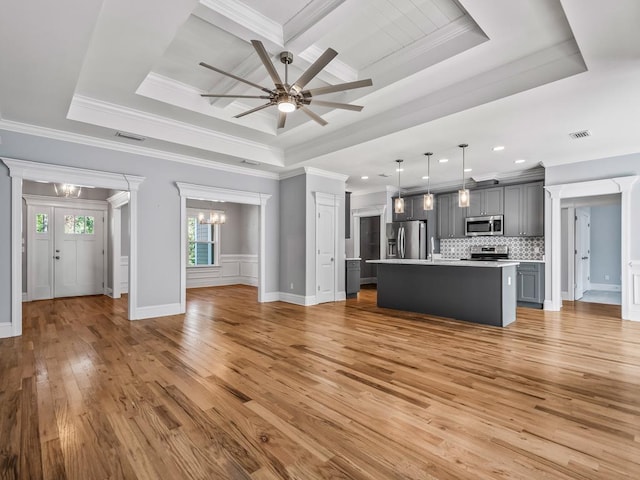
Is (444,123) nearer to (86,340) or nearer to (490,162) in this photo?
(490,162)

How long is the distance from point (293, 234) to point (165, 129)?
3.06m

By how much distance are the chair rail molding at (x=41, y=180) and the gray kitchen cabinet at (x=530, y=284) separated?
6943mm

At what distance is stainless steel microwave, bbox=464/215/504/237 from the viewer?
719cm

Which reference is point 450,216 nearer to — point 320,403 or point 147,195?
point 147,195

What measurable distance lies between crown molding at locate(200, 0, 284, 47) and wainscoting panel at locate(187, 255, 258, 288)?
7489 mm

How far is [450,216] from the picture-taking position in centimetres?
807

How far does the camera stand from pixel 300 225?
684cm

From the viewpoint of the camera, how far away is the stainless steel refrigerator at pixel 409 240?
27.4ft

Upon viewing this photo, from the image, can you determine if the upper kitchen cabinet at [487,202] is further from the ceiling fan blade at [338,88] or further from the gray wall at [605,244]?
the ceiling fan blade at [338,88]

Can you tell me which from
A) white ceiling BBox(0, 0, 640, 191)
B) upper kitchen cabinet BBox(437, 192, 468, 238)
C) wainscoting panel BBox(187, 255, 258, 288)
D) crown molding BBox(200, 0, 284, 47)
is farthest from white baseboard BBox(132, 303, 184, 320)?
upper kitchen cabinet BBox(437, 192, 468, 238)

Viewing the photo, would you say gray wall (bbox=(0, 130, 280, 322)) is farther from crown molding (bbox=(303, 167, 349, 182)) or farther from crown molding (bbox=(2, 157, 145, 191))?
crown molding (bbox=(303, 167, 349, 182))

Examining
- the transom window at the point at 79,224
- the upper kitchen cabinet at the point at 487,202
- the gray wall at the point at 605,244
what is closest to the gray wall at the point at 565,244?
the upper kitchen cabinet at the point at 487,202

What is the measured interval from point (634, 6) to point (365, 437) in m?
3.40

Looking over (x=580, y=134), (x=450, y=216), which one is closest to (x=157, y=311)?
(x=450, y=216)
